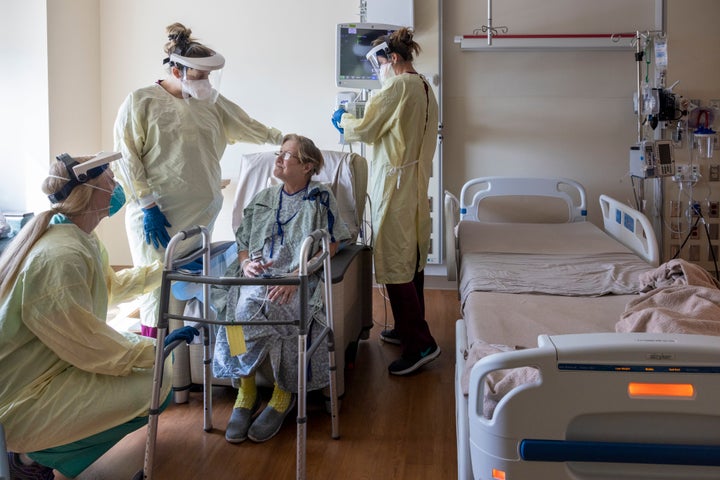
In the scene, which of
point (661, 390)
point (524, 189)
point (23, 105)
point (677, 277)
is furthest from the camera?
point (23, 105)

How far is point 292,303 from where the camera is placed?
261 centimetres

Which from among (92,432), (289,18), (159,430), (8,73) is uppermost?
(289,18)

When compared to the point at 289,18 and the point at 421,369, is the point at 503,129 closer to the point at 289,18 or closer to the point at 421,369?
the point at 289,18

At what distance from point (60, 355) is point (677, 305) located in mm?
1722

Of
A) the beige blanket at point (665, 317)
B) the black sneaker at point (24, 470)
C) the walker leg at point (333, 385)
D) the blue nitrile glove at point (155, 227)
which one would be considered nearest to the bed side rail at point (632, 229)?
the beige blanket at point (665, 317)

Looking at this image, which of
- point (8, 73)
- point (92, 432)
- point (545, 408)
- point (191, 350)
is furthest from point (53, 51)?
point (545, 408)

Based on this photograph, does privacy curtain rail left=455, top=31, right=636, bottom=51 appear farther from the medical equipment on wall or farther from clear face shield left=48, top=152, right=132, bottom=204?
clear face shield left=48, top=152, right=132, bottom=204

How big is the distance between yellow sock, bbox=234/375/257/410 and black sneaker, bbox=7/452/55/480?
28.7 inches

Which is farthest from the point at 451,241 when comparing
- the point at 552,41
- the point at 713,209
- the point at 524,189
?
the point at 713,209

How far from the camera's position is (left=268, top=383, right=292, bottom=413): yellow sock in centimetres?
262

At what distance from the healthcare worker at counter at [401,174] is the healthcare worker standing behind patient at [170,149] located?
0.64 m

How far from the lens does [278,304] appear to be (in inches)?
102

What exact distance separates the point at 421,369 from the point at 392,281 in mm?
419

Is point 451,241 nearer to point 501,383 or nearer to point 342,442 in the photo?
point 342,442
